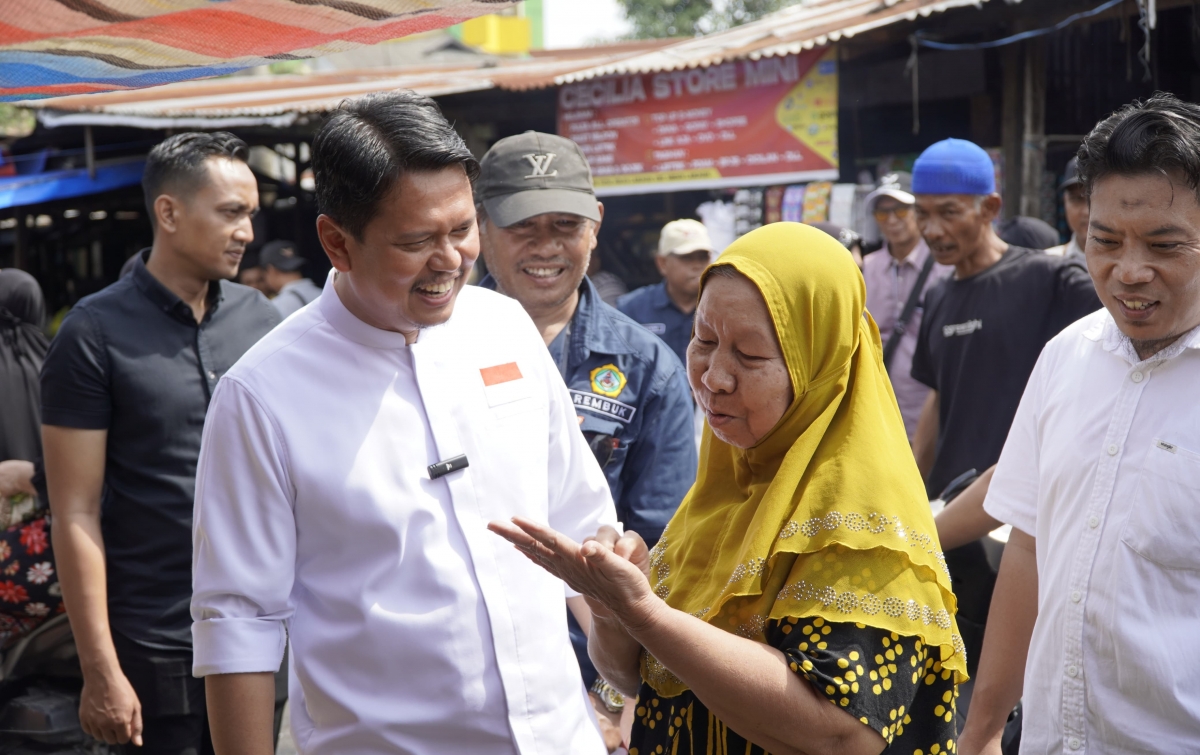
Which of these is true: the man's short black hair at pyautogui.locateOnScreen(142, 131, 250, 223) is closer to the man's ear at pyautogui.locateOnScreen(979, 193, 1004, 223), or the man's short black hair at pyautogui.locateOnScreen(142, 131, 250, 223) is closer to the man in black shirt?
the man in black shirt

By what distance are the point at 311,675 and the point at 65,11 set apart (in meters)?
1.14

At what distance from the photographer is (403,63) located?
19.2 m

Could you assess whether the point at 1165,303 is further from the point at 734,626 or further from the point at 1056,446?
the point at 734,626

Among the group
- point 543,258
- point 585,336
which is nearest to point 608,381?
point 585,336

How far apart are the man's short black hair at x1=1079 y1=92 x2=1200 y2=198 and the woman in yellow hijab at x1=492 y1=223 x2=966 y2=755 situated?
652 millimetres

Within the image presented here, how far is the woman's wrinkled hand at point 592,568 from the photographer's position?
1479mm

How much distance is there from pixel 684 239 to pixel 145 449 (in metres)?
3.93

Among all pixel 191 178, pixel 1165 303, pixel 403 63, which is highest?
pixel 403 63

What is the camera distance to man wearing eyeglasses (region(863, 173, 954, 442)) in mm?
5312

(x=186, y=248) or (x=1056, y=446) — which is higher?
(x=186, y=248)

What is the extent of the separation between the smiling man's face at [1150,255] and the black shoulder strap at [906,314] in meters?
3.29

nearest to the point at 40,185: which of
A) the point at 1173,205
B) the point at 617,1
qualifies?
the point at 1173,205

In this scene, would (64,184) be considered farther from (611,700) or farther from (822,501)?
(822,501)

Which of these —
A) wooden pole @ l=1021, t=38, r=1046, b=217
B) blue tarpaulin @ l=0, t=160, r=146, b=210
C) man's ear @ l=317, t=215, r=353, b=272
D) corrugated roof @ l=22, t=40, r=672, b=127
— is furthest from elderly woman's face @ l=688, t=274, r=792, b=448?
blue tarpaulin @ l=0, t=160, r=146, b=210
